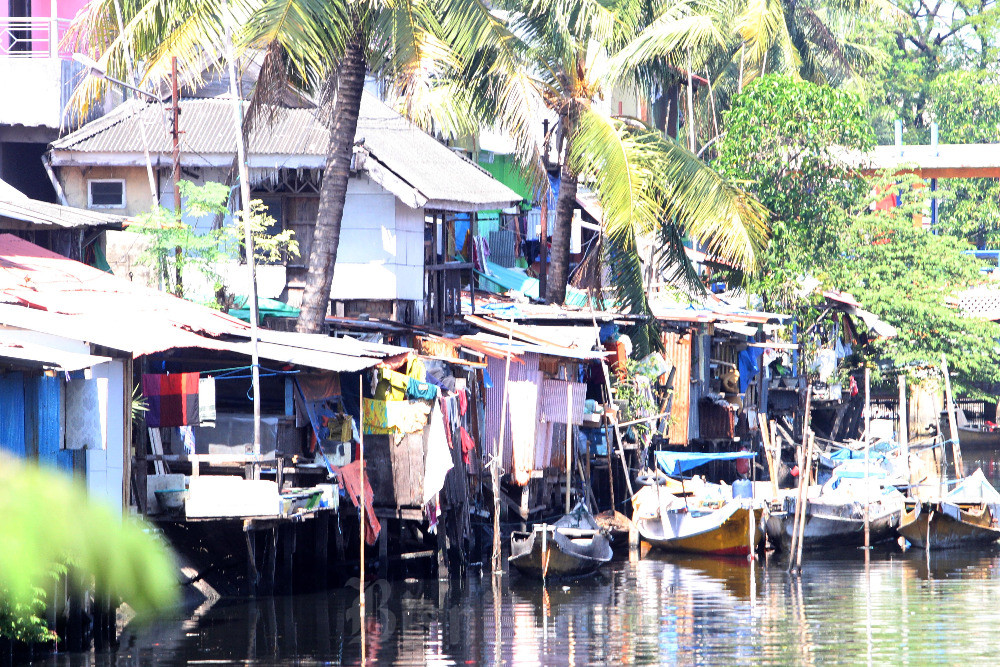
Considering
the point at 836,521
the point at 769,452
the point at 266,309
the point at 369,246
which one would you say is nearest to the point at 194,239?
the point at 266,309

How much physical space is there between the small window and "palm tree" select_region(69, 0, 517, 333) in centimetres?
223

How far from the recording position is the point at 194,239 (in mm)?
18234

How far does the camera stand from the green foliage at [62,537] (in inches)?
163

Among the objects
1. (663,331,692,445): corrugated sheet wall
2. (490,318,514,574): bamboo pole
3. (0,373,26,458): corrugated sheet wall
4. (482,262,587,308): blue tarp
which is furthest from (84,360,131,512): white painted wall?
(663,331,692,445): corrugated sheet wall

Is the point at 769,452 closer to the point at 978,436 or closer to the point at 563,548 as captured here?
the point at 563,548

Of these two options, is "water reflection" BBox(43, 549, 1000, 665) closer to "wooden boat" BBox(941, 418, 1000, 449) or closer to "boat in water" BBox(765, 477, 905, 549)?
"boat in water" BBox(765, 477, 905, 549)

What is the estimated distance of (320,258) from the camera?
58.8ft

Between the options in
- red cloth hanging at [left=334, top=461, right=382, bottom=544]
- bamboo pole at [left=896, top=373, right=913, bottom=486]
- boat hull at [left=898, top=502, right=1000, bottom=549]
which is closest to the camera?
red cloth hanging at [left=334, top=461, right=382, bottom=544]

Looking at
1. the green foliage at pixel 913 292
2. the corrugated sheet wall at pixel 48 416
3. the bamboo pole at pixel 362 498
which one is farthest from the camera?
the green foliage at pixel 913 292

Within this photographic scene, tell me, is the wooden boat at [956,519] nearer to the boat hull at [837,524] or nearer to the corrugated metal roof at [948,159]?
the boat hull at [837,524]

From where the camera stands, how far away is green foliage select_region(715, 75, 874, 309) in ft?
89.0

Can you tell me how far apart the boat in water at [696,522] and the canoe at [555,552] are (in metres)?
2.93

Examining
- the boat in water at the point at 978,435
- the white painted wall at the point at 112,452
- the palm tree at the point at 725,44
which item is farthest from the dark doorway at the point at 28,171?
the boat in water at the point at 978,435

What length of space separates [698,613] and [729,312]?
1095 cm
